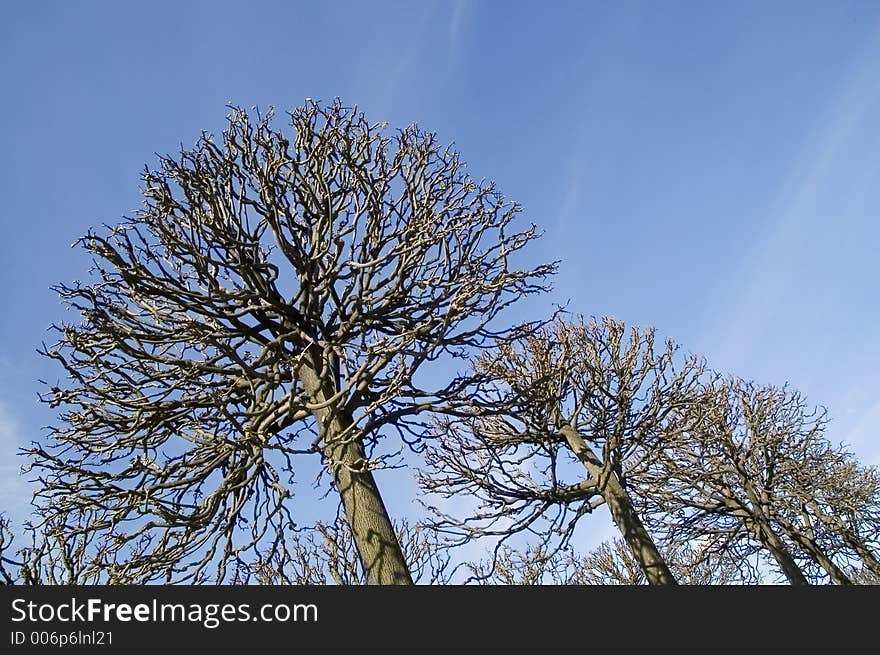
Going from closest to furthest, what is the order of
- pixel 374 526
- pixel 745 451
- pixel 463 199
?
pixel 374 526
pixel 463 199
pixel 745 451

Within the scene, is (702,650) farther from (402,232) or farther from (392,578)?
(402,232)

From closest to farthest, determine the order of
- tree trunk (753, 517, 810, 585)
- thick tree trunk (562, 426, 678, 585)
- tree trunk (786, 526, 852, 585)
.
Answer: thick tree trunk (562, 426, 678, 585) < tree trunk (753, 517, 810, 585) < tree trunk (786, 526, 852, 585)

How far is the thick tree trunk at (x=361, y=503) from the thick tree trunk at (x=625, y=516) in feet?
13.8

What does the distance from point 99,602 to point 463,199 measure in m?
4.96

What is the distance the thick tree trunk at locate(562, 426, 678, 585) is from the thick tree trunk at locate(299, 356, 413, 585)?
419cm

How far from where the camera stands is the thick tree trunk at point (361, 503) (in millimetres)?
4469

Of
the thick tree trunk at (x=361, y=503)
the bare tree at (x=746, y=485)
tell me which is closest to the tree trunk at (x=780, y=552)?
the bare tree at (x=746, y=485)

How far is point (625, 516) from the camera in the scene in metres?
8.09

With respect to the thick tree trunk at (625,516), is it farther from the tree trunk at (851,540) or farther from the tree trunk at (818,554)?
the tree trunk at (851,540)

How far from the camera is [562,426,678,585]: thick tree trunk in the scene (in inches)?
293

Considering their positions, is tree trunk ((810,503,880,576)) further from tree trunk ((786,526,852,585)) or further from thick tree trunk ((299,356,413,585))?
thick tree trunk ((299,356,413,585))

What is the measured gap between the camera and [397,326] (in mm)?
6012

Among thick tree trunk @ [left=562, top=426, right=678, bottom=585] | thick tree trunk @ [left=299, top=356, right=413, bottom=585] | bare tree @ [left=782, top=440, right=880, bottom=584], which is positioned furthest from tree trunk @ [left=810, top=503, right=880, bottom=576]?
thick tree trunk @ [left=299, top=356, right=413, bottom=585]

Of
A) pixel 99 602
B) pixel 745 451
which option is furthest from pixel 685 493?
pixel 99 602
